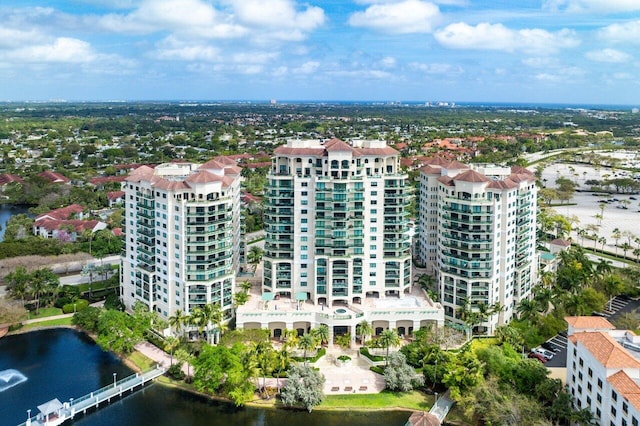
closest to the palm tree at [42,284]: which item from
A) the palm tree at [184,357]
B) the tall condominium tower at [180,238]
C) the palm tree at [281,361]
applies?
the tall condominium tower at [180,238]

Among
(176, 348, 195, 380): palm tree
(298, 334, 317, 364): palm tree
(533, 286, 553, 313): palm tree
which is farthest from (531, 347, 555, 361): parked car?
(176, 348, 195, 380): palm tree

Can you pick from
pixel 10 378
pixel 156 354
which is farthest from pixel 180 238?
pixel 10 378

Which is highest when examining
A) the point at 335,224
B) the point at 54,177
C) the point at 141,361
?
the point at 54,177

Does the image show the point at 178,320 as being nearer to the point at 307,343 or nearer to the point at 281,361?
the point at 281,361

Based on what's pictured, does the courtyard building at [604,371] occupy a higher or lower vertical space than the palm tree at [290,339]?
higher

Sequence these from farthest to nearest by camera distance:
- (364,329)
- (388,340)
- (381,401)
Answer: (364,329)
(388,340)
(381,401)

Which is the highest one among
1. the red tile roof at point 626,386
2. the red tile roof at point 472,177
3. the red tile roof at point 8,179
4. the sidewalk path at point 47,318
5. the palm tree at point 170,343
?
the red tile roof at point 472,177

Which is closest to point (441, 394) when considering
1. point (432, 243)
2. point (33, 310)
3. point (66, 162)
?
point (432, 243)

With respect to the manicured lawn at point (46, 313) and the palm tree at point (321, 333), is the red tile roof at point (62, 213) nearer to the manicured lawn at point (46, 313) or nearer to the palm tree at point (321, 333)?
the manicured lawn at point (46, 313)
